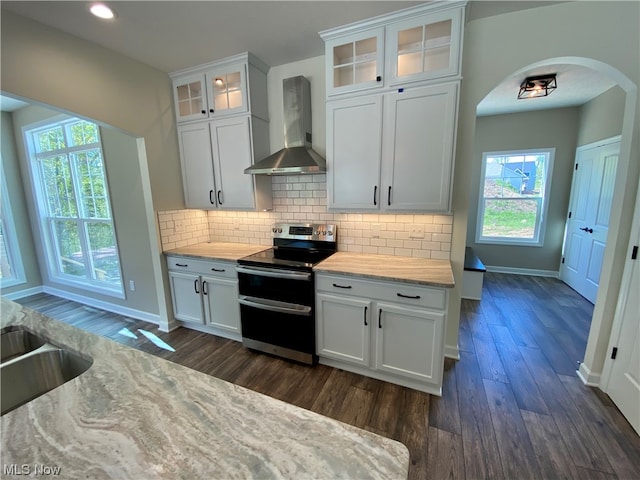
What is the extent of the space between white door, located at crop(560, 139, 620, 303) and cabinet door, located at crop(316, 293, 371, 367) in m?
3.36

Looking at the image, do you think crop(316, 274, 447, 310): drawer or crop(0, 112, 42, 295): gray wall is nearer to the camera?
crop(316, 274, 447, 310): drawer

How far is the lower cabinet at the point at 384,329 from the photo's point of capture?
76.4 inches

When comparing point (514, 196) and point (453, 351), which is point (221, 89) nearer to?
point (453, 351)

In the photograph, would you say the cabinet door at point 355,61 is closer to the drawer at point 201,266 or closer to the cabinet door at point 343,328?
the cabinet door at point 343,328

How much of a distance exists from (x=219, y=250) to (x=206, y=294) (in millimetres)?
484

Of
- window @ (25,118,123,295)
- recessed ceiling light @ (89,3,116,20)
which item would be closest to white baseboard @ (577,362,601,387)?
recessed ceiling light @ (89,3,116,20)

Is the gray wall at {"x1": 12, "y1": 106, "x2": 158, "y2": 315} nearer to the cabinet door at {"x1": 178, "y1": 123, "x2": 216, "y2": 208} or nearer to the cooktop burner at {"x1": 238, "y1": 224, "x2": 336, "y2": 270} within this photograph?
the cabinet door at {"x1": 178, "y1": 123, "x2": 216, "y2": 208}

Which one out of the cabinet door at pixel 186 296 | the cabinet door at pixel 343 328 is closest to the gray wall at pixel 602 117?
the cabinet door at pixel 343 328

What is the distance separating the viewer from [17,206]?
13.5 ft

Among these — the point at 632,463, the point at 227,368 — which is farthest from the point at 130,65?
the point at 632,463

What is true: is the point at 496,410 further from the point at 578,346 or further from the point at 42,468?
the point at 42,468

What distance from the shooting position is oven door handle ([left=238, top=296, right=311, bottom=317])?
7.54 ft

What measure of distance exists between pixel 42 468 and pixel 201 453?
348mm

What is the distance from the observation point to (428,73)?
1.96 meters
